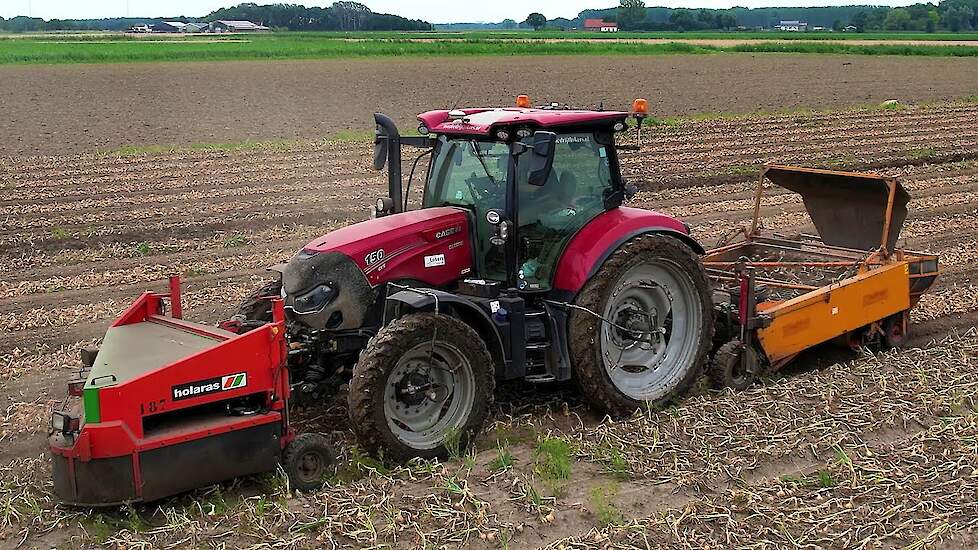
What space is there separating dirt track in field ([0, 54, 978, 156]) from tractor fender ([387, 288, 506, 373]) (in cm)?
1648

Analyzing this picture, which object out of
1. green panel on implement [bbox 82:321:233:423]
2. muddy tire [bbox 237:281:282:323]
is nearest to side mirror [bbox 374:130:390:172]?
muddy tire [bbox 237:281:282:323]

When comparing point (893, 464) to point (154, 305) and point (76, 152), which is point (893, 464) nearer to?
point (154, 305)

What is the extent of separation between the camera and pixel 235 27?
367ft

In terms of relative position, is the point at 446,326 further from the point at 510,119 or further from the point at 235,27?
the point at 235,27

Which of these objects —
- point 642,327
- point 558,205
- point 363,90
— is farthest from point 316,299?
point 363,90

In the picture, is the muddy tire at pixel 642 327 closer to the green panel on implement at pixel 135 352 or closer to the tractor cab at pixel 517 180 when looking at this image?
the tractor cab at pixel 517 180

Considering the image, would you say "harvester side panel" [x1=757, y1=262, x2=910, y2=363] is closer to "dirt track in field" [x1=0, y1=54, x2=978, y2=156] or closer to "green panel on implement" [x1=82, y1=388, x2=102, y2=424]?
"green panel on implement" [x1=82, y1=388, x2=102, y2=424]

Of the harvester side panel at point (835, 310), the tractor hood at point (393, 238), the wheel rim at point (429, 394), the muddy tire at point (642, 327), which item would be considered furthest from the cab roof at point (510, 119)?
the harvester side panel at point (835, 310)

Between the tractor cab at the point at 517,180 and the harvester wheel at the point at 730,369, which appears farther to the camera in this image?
the harvester wheel at the point at 730,369

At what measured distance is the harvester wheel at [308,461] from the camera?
224 inches

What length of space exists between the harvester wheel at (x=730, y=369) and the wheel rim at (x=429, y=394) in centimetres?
207

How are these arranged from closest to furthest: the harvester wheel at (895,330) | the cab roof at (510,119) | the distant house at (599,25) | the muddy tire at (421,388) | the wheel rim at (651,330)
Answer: the muddy tire at (421,388) → the cab roof at (510,119) → the wheel rim at (651,330) → the harvester wheel at (895,330) → the distant house at (599,25)

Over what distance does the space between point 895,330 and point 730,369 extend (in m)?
1.89

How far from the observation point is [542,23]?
14988cm
